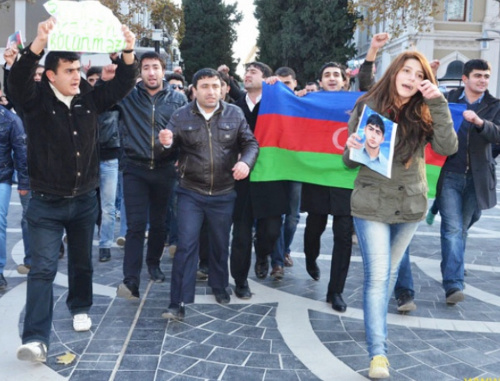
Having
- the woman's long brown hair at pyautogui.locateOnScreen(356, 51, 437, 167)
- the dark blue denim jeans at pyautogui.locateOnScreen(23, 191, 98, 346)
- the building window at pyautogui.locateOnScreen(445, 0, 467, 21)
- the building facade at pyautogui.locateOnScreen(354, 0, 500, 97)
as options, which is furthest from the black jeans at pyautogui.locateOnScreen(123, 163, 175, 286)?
the building window at pyautogui.locateOnScreen(445, 0, 467, 21)

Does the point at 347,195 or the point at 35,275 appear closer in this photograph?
the point at 35,275

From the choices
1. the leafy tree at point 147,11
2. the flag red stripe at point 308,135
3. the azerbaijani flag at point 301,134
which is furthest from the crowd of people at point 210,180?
the leafy tree at point 147,11

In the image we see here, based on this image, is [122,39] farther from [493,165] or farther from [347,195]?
[493,165]

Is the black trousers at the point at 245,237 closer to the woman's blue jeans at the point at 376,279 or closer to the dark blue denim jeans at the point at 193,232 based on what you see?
the dark blue denim jeans at the point at 193,232

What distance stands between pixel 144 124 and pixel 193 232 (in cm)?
127

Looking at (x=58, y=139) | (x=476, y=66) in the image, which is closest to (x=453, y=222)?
(x=476, y=66)

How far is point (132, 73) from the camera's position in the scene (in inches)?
171

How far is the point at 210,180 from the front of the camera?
5.00m

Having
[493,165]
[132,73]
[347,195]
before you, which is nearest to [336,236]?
[347,195]

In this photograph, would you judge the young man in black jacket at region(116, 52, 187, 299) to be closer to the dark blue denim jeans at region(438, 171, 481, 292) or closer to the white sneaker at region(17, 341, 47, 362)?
the white sneaker at region(17, 341, 47, 362)

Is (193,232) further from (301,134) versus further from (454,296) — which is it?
(454,296)

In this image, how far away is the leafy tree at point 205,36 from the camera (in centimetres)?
5162

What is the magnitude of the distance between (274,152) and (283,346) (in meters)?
2.12

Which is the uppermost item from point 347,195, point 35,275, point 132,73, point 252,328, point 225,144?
point 132,73
